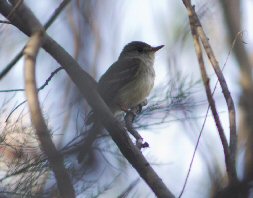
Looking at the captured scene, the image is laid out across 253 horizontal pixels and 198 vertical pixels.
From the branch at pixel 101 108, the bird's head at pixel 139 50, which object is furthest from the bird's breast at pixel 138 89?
the branch at pixel 101 108

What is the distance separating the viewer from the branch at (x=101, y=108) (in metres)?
2.26

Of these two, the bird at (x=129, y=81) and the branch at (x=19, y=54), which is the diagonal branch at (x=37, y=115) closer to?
the branch at (x=19, y=54)

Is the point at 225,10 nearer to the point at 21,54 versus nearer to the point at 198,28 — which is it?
the point at 198,28

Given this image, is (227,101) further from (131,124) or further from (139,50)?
(139,50)

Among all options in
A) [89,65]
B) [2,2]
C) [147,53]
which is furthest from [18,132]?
[147,53]

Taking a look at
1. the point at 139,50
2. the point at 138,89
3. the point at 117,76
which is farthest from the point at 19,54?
the point at 139,50

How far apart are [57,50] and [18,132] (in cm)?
108

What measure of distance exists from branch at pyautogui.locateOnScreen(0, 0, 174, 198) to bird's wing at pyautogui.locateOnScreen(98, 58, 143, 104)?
2145 millimetres

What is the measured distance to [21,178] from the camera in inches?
122

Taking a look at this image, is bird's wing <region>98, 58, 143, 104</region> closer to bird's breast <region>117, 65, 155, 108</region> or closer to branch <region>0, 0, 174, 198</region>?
bird's breast <region>117, 65, 155, 108</region>

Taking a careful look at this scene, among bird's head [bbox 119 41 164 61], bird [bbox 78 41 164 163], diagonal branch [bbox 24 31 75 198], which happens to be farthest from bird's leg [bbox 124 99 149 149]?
diagonal branch [bbox 24 31 75 198]

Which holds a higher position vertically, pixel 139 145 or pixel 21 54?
pixel 21 54

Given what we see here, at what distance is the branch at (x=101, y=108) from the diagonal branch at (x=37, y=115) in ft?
1.52

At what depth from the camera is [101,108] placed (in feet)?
7.84
